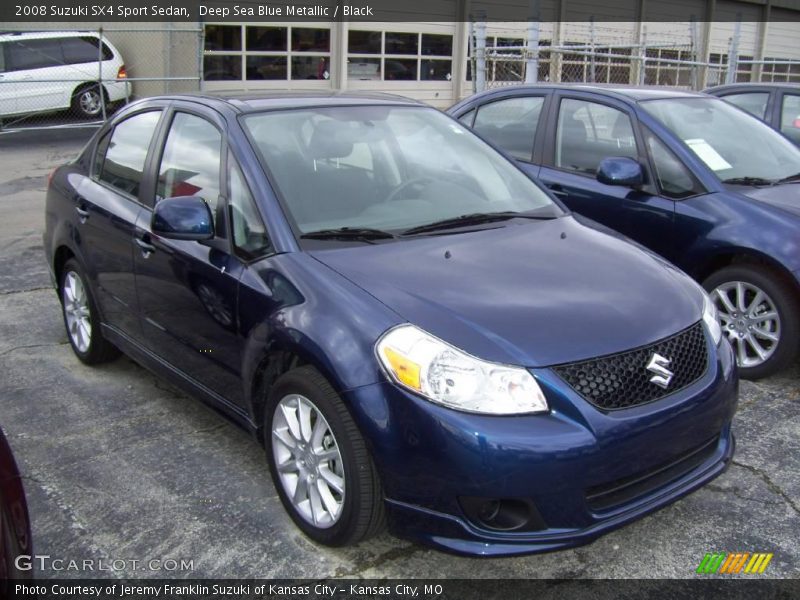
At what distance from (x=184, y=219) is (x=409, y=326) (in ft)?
3.83

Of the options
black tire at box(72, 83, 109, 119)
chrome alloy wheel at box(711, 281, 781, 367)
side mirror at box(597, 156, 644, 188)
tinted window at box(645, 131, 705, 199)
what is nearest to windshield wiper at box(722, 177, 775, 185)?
tinted window at box(645, 131, 705, 199)

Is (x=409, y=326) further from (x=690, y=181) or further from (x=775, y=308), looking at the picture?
(x=690, y=181)

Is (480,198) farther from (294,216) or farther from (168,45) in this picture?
(168,45)

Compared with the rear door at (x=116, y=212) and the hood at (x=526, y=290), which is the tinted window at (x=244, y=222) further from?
the rear door at (x=116, y=212)

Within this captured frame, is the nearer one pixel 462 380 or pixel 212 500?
pixel 462 380

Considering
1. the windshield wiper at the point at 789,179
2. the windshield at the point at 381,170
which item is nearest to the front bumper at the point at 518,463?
the windshield at the point at 381,170

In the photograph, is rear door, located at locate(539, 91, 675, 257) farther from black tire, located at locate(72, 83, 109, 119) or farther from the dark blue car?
black tire, located at locate(72, 83, 109, 119)

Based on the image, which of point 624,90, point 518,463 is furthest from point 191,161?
point 624,90

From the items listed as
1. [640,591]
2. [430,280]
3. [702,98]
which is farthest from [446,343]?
[702,98]

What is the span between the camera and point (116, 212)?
14.0 ft

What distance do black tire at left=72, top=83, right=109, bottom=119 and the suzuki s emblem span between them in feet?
49.0

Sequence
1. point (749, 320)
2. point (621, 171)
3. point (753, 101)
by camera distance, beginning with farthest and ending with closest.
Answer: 1. point (753, 101)
2. point (621, 171)
3. point (749, 320)

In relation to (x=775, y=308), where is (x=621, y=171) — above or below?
above

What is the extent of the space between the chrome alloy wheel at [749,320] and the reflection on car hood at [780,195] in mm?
517
